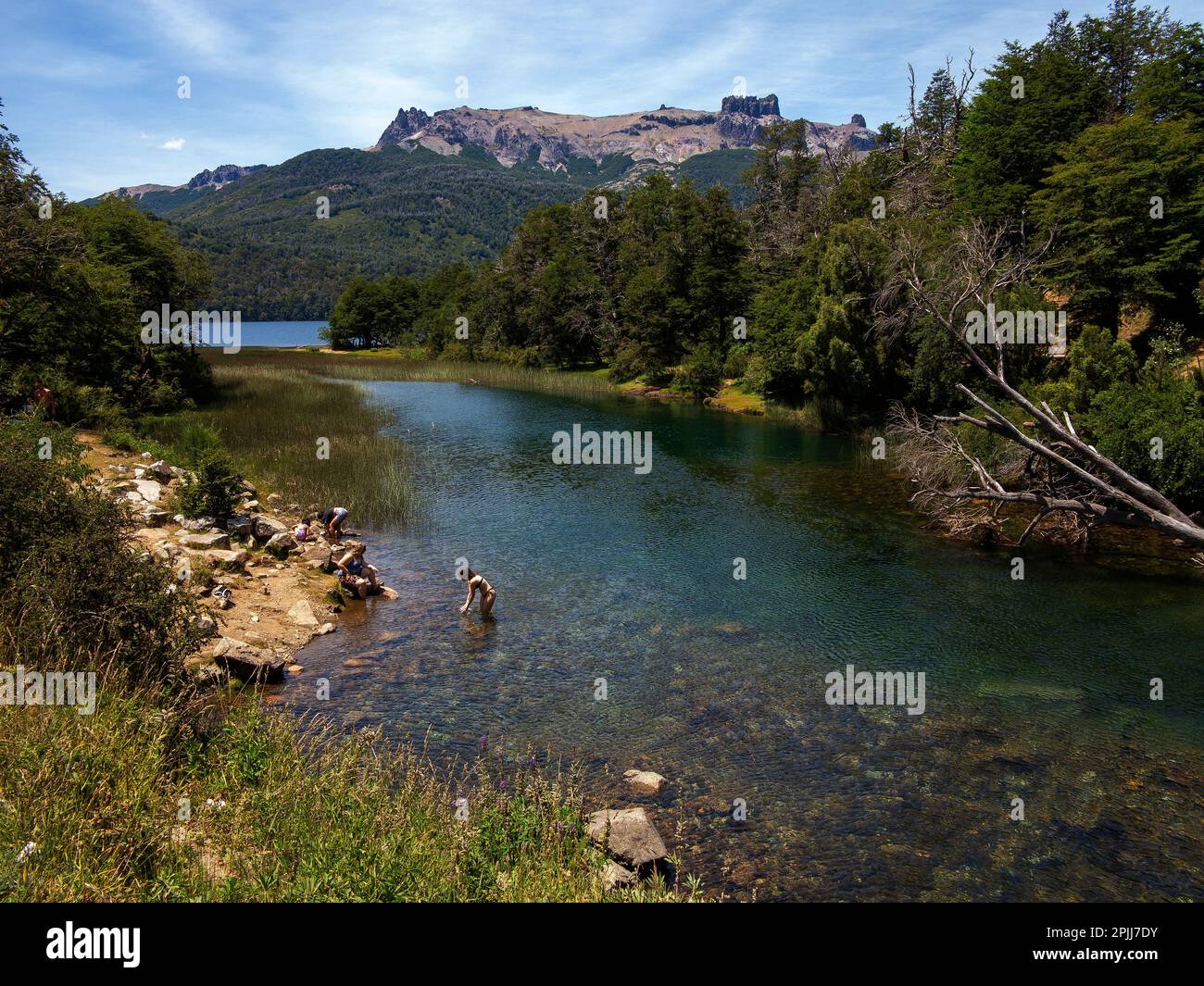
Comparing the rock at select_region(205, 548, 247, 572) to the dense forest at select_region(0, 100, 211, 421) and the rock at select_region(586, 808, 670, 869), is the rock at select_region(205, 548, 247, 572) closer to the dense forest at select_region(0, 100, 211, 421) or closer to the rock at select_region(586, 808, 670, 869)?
the dense forest at select_region(0, 100, 211, 421)

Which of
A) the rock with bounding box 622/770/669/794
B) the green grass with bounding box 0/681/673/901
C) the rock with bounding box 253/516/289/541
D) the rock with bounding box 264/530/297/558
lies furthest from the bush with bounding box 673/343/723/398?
the green grass with bounding box 0/681/673/901

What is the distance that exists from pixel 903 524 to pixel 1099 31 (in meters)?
50.5

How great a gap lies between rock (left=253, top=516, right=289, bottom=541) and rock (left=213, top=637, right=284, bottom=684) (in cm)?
742

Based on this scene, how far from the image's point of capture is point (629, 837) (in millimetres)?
9812

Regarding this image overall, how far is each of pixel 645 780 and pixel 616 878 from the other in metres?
3.31

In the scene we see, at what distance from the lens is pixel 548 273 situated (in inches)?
3649

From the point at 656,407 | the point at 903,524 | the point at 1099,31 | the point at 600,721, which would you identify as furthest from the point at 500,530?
the point at 1099,31

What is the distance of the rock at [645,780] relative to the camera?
12.0m

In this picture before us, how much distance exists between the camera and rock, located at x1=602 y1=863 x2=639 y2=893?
8758 mm

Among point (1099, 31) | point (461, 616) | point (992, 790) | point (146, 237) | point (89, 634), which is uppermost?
point (1099, 31)

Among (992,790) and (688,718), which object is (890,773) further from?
(688,718)

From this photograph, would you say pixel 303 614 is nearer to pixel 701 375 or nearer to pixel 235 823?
pixel 235 823
